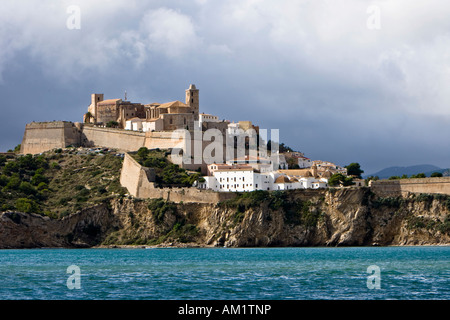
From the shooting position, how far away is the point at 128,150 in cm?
7850

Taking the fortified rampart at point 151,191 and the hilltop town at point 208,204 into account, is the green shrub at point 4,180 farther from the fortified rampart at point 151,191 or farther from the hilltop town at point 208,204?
the fortified rampart at point 151,191

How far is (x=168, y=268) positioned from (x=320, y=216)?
2424 cm

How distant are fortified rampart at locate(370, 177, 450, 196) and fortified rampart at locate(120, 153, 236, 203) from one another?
36.8 feet

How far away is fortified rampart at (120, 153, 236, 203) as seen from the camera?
209 ft

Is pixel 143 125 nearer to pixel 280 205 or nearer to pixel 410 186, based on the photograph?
pixel 280 205

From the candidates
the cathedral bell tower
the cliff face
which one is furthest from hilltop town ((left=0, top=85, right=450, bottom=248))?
the cathedral bell tower

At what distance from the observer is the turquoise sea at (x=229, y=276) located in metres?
29.5

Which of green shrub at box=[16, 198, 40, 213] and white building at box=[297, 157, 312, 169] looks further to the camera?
white building at box=[297, 157, 312, 169]

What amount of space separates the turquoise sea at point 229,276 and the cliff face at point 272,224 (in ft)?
30.0

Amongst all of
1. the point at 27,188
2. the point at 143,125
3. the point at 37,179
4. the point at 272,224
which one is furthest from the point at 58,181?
the point at 272,224

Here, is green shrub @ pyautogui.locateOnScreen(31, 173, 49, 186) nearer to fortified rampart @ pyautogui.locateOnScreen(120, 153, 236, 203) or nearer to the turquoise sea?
fortified rampart @ pyautogui.locateOnScreen(120, 153, 236, 203)

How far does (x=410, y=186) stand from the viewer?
65750 millimetres

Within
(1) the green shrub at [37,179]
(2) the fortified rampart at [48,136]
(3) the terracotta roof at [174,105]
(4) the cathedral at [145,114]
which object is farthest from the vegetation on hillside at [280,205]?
(2) the fortified rampart at [48,136]
